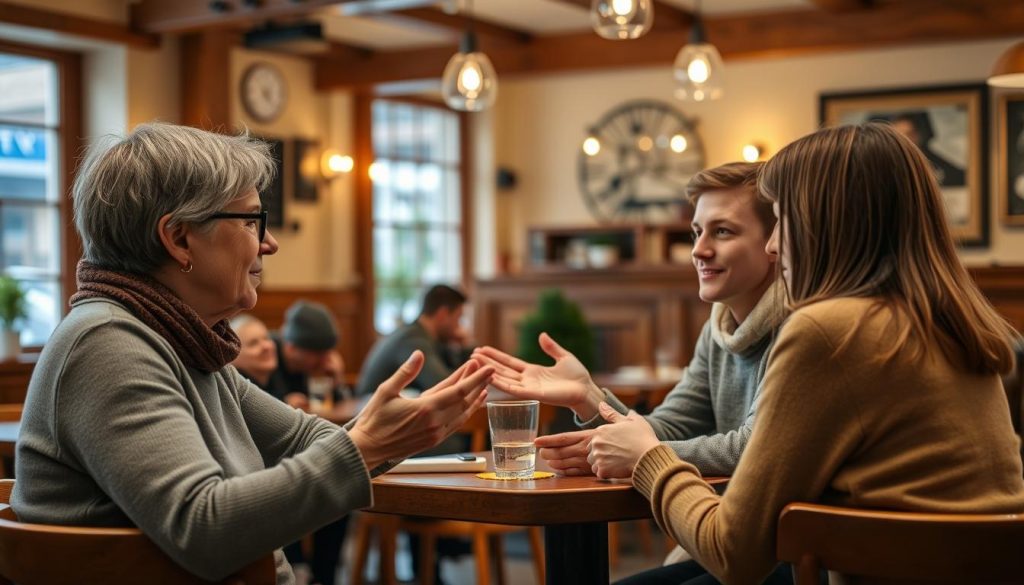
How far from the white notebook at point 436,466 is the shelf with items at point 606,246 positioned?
6919mm

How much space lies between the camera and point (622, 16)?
4535 millimetres

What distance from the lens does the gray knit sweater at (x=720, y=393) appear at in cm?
220

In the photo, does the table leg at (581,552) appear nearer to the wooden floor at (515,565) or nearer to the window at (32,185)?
the wooden floor at (515,565)

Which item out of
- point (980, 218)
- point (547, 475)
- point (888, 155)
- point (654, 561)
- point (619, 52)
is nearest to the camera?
point (888, 155)

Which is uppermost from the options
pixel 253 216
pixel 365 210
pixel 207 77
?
pixel 207 77

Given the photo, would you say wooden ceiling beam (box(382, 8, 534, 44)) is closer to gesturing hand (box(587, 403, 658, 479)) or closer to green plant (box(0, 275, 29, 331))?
green plant (box(0, 275, 29, 331))

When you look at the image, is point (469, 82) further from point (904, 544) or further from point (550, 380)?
point (904, 544)

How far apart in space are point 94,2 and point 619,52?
11.4 feet

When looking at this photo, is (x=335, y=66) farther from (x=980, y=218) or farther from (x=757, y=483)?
(x=757, y=483)

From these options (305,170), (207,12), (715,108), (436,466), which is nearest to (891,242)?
(436,466)

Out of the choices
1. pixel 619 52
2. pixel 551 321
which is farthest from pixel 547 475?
pixel 619 52

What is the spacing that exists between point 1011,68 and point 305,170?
219 inches

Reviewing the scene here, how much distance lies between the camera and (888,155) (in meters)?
1.67

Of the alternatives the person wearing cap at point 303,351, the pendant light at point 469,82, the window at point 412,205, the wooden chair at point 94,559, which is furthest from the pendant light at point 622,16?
the window at point 412,205
